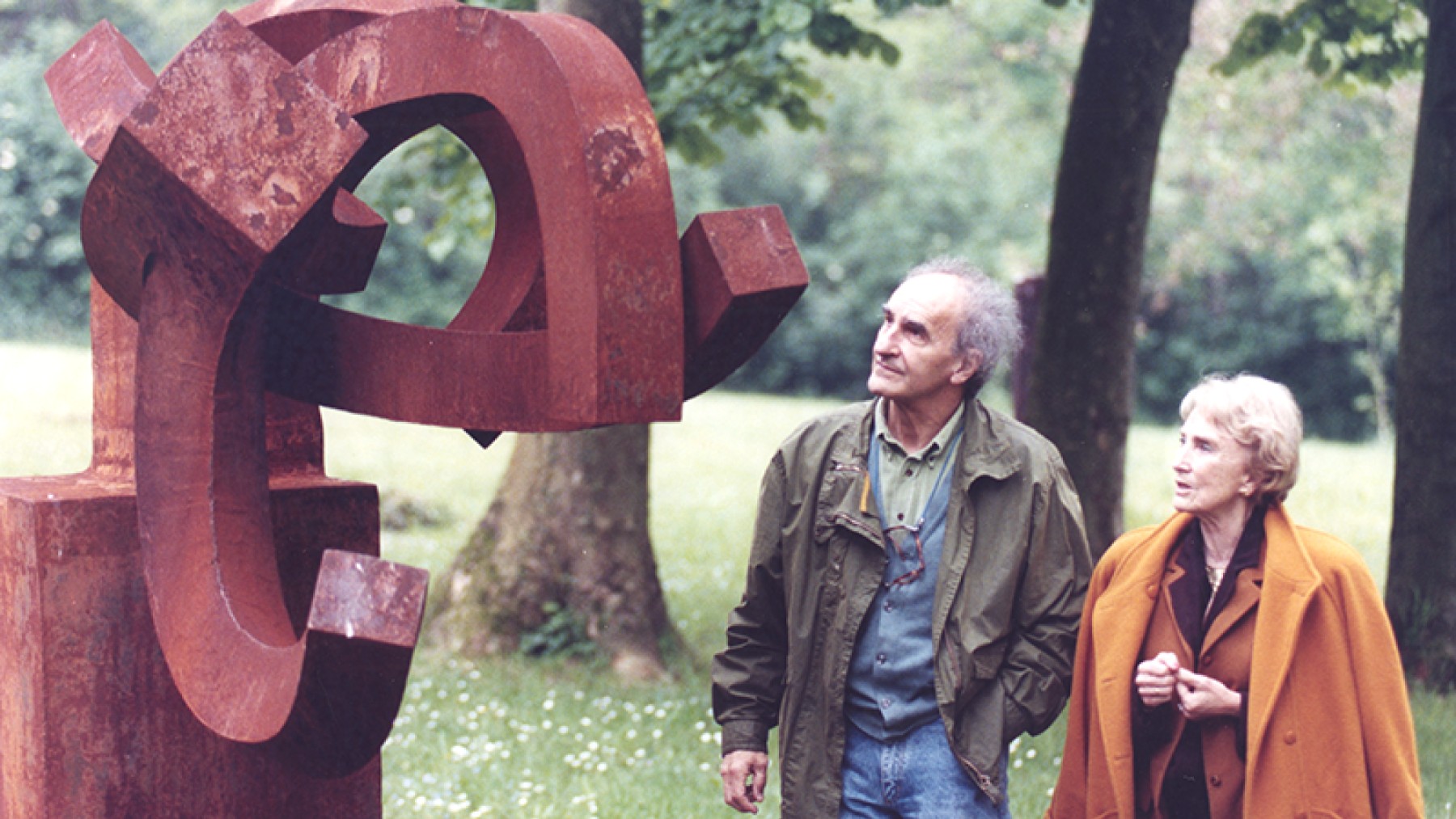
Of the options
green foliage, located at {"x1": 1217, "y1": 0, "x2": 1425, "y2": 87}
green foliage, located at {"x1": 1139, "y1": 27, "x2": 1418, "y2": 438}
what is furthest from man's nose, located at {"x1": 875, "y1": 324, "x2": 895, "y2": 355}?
green foliage, located at {"x1": 1139, "y1": 27, "x2": 1418, "y2": 438}

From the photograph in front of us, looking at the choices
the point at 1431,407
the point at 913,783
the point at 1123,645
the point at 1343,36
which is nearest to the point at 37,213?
the point at 1343,36

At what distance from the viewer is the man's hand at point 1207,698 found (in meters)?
3.09

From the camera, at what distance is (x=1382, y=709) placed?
10.0ft

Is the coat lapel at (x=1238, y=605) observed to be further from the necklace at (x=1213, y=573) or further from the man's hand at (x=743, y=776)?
the man's hand at (x=743, y=776)

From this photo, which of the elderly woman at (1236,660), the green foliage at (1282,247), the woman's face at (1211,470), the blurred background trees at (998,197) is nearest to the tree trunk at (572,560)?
the elderly woman at (1236,660)

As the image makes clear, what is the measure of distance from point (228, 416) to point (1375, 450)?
23.2m

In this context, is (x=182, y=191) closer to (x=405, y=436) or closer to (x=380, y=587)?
(x=380, y=587)

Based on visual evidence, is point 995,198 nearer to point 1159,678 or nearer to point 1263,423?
point 1263,423

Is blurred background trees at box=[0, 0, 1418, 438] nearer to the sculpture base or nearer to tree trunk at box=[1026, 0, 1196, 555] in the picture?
tree trunk at box=[1026, 0, 1196, 555]

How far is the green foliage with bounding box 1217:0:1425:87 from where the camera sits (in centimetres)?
801

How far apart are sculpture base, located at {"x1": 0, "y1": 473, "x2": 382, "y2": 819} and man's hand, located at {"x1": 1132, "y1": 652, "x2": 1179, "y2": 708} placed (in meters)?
1.80

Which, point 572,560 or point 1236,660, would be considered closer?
point 1236,660

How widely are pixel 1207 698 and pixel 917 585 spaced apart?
623 millimetres

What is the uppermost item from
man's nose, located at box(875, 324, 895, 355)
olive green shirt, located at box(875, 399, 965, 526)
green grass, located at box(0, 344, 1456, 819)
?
man's nose, located at box(875, 324, 895, 355)
